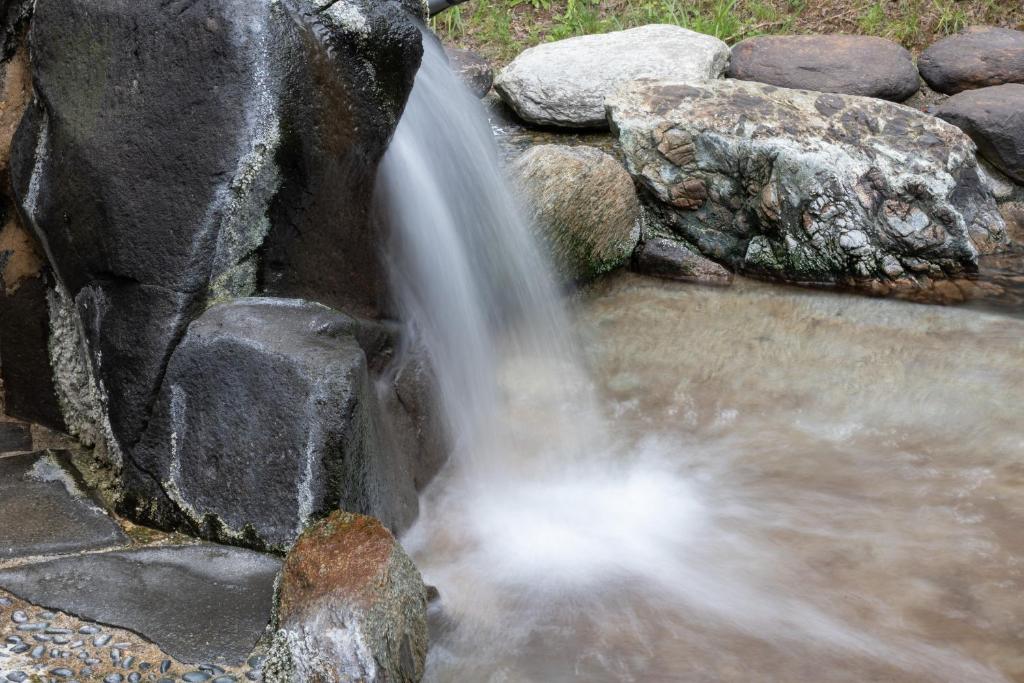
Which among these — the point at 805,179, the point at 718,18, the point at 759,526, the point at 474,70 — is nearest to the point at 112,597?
the point at 759,526

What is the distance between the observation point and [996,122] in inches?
239

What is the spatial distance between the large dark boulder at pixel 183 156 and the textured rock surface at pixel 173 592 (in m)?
0.38

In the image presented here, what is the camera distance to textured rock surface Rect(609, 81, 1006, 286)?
5328 mm

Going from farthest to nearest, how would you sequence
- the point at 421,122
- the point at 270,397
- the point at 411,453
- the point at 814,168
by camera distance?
the point at 814,168, the point at 421,122, the point at 411,453, the point at 270,397

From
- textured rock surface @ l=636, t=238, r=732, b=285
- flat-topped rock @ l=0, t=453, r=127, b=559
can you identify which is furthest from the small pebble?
textured rock surface @ l=636, t=238, r=732, b=285

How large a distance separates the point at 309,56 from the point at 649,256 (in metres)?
3.14

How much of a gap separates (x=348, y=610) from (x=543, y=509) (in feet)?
3.75

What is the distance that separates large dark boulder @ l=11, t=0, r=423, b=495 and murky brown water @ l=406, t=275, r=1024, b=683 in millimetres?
940

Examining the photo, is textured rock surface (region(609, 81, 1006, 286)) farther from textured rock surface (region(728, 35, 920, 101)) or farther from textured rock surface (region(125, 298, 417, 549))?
textured rock surface (region(125, 298, 417, 549))

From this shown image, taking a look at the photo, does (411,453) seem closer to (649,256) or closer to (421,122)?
(421,122)

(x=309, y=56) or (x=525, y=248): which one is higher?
(x=309, y=56)

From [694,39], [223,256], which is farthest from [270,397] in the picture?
[694,39]

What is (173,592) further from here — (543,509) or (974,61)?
(974,61)

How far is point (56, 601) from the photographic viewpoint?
2357 millimetres
